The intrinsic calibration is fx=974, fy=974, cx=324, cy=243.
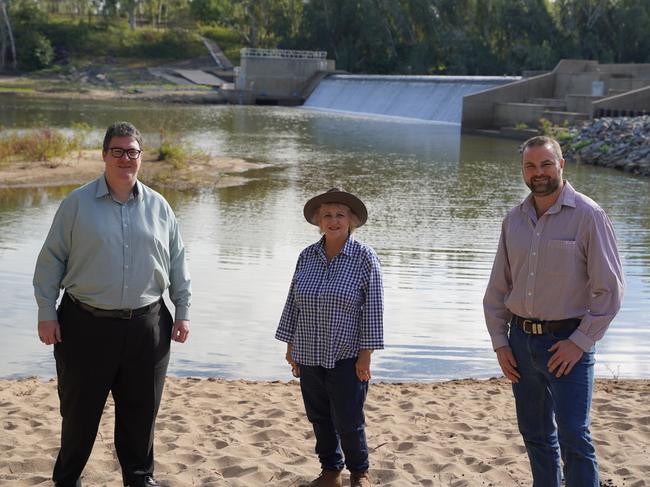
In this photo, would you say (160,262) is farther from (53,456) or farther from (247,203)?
(247,203)

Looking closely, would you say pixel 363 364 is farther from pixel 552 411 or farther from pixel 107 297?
pixel 107 297

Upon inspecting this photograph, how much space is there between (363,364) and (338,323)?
0.63 ft

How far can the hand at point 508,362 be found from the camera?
12.0ft

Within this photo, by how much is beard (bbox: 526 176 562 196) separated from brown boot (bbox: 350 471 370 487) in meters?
1.40

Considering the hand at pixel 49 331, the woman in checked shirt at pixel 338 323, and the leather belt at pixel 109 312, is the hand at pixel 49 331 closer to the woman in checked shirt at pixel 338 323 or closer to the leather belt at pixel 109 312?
the leather belt at pixel 109 312

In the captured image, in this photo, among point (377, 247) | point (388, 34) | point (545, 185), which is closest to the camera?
point (545, 185)

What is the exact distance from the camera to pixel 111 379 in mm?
3932

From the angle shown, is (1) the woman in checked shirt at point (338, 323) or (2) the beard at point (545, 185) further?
(1) the woman in checked shirt at point (338, 323)

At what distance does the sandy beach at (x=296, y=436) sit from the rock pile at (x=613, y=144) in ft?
56.3

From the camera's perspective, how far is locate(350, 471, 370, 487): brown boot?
160 inches

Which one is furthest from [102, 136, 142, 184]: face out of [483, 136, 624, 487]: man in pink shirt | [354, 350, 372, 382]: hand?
[483, 136, 624, 487]: man in pink shirt

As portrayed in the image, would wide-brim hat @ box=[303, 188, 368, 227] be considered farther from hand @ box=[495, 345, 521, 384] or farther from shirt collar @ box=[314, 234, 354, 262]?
hand @ box=[495, 345, 521, 384]

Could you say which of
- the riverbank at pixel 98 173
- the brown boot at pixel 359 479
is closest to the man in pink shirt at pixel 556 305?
the brown boot at pixel 359 479

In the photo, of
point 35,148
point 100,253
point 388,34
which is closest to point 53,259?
→ point 100,253
